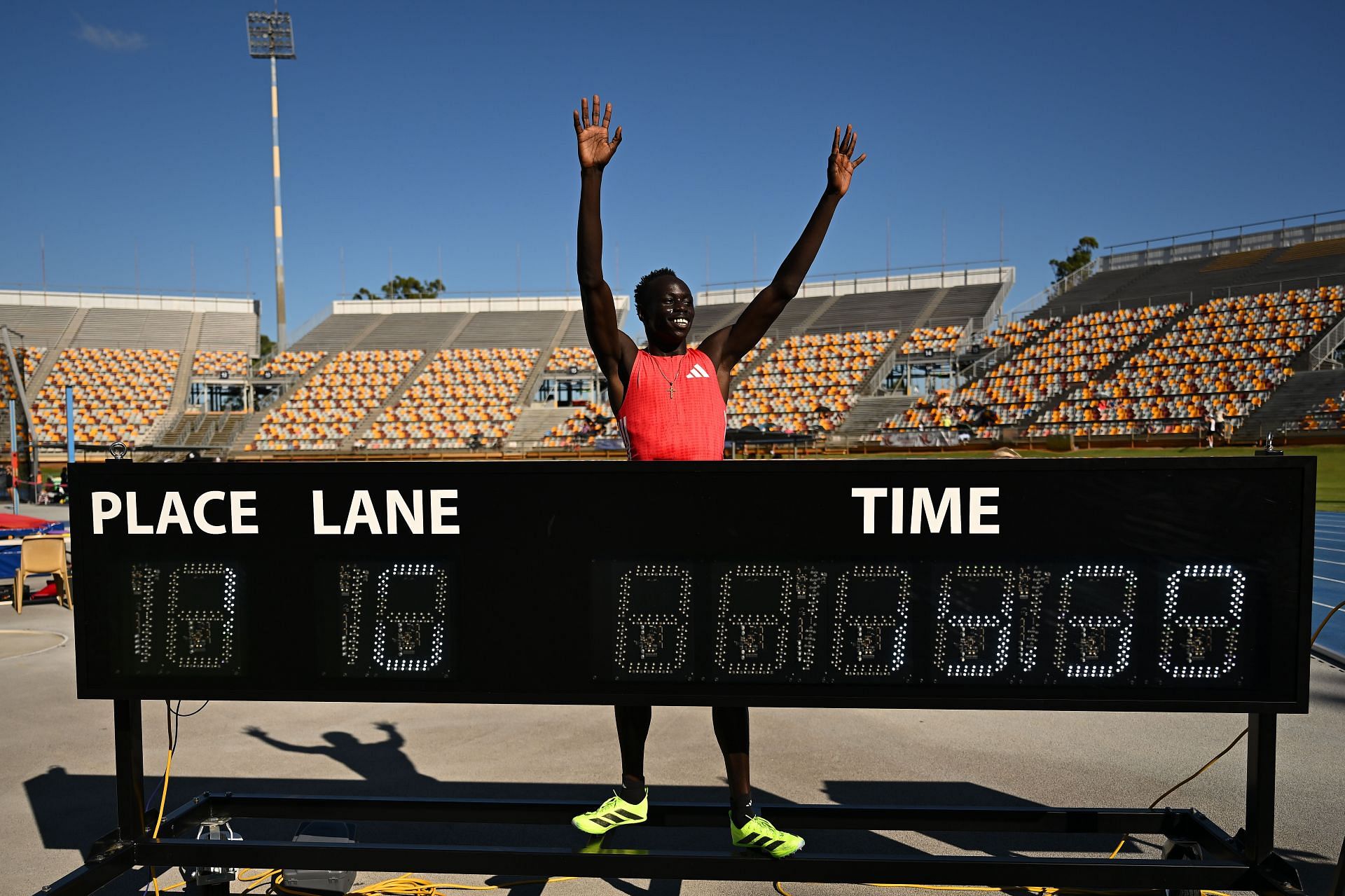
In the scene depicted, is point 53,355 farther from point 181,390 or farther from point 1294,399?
point 1294,399

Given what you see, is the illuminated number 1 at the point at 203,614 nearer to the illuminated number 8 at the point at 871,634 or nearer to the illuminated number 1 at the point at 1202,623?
the illuminated number 8 at the point at 871,634

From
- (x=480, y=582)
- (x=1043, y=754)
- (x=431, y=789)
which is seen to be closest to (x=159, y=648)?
(x=480, y=582)

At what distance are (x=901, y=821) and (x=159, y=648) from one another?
9.14 ft

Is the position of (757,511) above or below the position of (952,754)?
above

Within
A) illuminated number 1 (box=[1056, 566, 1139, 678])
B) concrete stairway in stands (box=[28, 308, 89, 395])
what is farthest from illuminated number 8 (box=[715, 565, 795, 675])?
concrete stairway in stands (box=[28, 308, 89, 395])

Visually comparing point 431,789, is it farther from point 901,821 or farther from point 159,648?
point 901,821

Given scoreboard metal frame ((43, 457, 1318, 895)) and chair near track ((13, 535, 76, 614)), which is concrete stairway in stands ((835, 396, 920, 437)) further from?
scoreboard metal frame ((43, 457, 1318, 895))

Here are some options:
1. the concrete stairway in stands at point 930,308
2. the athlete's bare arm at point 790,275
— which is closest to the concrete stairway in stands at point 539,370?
the concrete stairway in stands at point 930,308

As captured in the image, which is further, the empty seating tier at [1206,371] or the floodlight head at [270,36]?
the floodlight head at [270,36]

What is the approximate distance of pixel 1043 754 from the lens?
547 centimetres

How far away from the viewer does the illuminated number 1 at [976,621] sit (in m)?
3.01

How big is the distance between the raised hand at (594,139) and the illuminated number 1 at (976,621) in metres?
1.93

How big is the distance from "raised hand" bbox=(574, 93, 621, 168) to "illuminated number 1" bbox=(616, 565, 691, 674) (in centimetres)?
151

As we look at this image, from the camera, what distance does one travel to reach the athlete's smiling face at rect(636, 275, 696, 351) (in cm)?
352
